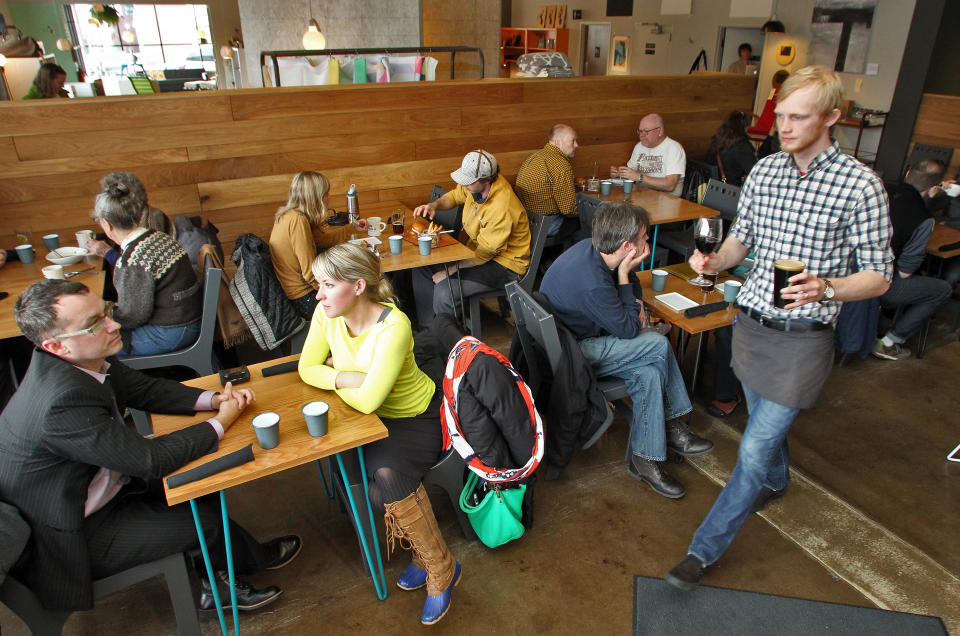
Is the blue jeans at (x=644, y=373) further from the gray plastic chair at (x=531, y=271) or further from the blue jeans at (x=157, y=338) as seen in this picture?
the blue jeans at (x=157, y=338)

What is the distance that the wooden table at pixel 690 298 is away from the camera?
2.79m

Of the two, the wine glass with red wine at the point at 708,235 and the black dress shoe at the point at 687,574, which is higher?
the wine glass with red wine at the point at 708,235

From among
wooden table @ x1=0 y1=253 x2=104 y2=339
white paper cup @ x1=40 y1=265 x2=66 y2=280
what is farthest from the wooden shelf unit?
white paper cup @ x1=40 y1=265 x2=66 y2=280

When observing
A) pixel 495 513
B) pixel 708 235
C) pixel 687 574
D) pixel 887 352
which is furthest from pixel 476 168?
pixel 887 352

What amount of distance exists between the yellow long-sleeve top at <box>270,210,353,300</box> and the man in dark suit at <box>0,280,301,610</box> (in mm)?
1522

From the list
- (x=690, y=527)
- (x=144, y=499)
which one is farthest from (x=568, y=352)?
(x=144, y=499)

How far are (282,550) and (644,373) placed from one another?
1708mm

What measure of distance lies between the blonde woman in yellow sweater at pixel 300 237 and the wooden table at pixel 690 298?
1809mm

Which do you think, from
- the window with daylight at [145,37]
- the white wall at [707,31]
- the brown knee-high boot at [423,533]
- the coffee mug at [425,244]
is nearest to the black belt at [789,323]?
the brown knee-high boot at [423,533]

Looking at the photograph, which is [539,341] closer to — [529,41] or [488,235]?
[488,235]

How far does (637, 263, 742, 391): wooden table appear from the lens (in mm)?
2789

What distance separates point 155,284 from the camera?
285 cm

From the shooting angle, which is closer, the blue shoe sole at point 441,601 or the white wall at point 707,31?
the blue shoe sole at point 441,601

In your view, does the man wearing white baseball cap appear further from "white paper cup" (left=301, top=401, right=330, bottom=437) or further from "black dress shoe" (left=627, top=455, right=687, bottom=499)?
"white paper cup" (left=301, top=401, right=330, bottom=437)
